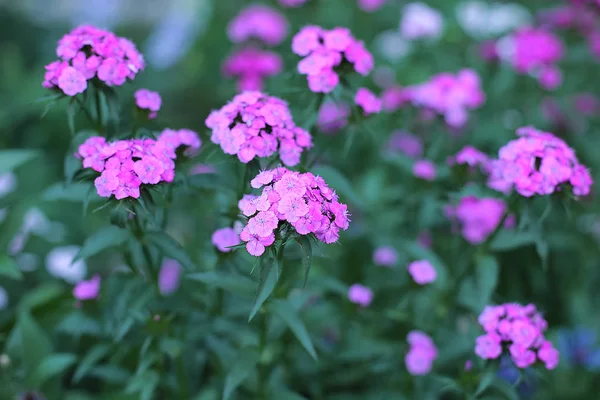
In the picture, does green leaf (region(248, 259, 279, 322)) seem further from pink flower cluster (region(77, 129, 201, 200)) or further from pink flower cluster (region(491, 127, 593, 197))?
pink flower cluster (region(491, 127, 593, 197))

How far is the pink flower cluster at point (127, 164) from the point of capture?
165cm

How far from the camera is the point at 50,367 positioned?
2469 mm

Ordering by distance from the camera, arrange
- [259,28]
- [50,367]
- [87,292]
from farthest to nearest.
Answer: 1. [259,28]
2. [50,367]
3. [87,292]

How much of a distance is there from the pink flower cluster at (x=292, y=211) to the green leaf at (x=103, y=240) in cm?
53

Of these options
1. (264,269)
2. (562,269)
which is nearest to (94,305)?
(264,269)

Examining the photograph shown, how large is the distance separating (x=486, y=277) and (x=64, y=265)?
2108 mm

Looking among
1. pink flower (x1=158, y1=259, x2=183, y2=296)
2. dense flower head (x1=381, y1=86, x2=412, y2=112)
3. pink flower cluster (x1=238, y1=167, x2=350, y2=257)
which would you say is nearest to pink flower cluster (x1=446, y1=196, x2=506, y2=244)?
dense flower head (x1=381, y1=86, x2=412, y2=112)

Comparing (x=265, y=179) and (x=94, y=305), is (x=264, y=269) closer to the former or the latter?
(x=265, y=179)

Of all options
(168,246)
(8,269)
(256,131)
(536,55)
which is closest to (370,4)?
(536,55)

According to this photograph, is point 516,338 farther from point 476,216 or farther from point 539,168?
point 476,216

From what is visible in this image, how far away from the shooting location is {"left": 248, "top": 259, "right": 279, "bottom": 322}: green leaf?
1656mm

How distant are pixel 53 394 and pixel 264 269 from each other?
1379 mm

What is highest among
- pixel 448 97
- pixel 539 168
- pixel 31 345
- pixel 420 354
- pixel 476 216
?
pixel 539 168

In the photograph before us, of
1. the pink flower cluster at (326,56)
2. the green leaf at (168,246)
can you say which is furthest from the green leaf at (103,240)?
the pink flower cluster at (326,56)
